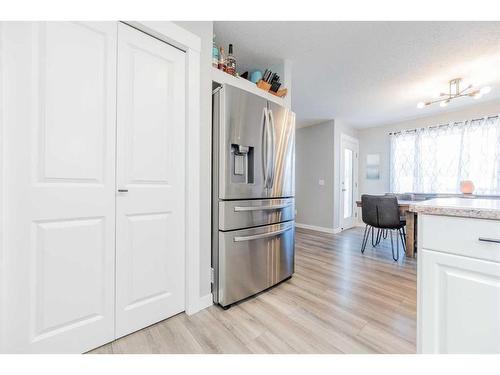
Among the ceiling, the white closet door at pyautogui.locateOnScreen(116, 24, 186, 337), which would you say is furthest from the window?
the white closet door at pyautogui.locateOnScreen(116, 24, 186, 337)

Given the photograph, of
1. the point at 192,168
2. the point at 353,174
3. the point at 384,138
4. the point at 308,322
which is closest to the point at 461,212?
the point at 308,322

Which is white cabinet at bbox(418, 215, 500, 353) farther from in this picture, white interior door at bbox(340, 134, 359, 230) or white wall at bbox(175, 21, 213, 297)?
white interior door at bbox(340, 134, 359, 230)

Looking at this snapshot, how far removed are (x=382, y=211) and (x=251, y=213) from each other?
6.82ft

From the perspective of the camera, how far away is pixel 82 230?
1.09m

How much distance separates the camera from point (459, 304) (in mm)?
797

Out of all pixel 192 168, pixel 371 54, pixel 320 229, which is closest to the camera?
pixel 192 168

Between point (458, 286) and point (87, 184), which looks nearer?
point (458, 286)

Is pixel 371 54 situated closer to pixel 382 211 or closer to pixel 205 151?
pixel 382 211

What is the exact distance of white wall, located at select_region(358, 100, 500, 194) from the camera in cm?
368

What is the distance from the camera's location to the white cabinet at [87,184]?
3.10ft

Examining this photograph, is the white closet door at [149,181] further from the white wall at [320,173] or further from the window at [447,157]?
the window at [447,157]

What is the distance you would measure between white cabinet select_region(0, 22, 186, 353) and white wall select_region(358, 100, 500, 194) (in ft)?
15.7
